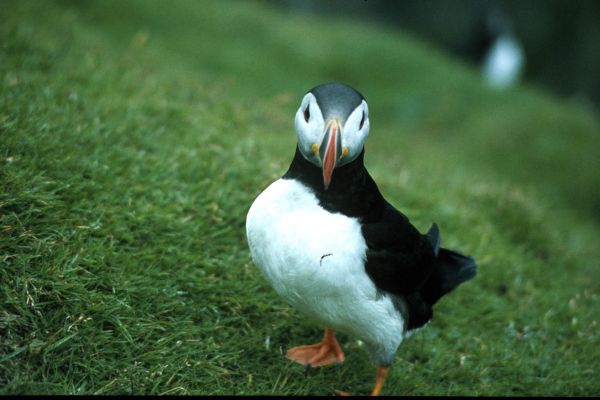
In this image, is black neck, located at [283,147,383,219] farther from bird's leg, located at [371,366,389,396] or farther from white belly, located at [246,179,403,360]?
bird's leg, located at [371,366,389,396]

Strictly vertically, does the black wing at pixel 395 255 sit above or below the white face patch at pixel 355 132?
below

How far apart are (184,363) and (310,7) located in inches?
515

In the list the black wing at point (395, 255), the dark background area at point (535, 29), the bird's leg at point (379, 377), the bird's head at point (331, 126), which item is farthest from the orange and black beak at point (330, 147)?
the dark background area at point (535, 29)

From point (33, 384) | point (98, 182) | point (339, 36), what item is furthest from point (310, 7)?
point (33, 384)

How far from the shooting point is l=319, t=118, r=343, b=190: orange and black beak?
2361 mm

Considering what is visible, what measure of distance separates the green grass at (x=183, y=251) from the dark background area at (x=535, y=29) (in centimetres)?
602

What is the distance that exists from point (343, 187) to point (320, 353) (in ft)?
3.20

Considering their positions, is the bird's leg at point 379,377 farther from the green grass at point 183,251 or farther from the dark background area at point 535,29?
the dark background area at point 535,29

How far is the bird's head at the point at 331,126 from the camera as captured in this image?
238 centimetres

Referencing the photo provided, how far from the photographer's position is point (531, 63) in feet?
41.8

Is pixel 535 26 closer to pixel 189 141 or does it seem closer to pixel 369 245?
pixel 189 141

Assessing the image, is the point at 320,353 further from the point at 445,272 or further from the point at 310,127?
the point at 310,127

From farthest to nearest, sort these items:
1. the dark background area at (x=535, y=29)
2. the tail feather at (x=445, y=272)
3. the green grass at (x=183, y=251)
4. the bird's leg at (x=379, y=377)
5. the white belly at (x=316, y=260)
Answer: the dark background area at (x=535, y=29) → the tail feather at (x=445, y=272) → the bird's leg at (x=379, y=377) → the green grass at (x=183, y=251) → the white belly at (x=316, y=260)

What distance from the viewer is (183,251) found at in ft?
11.3
